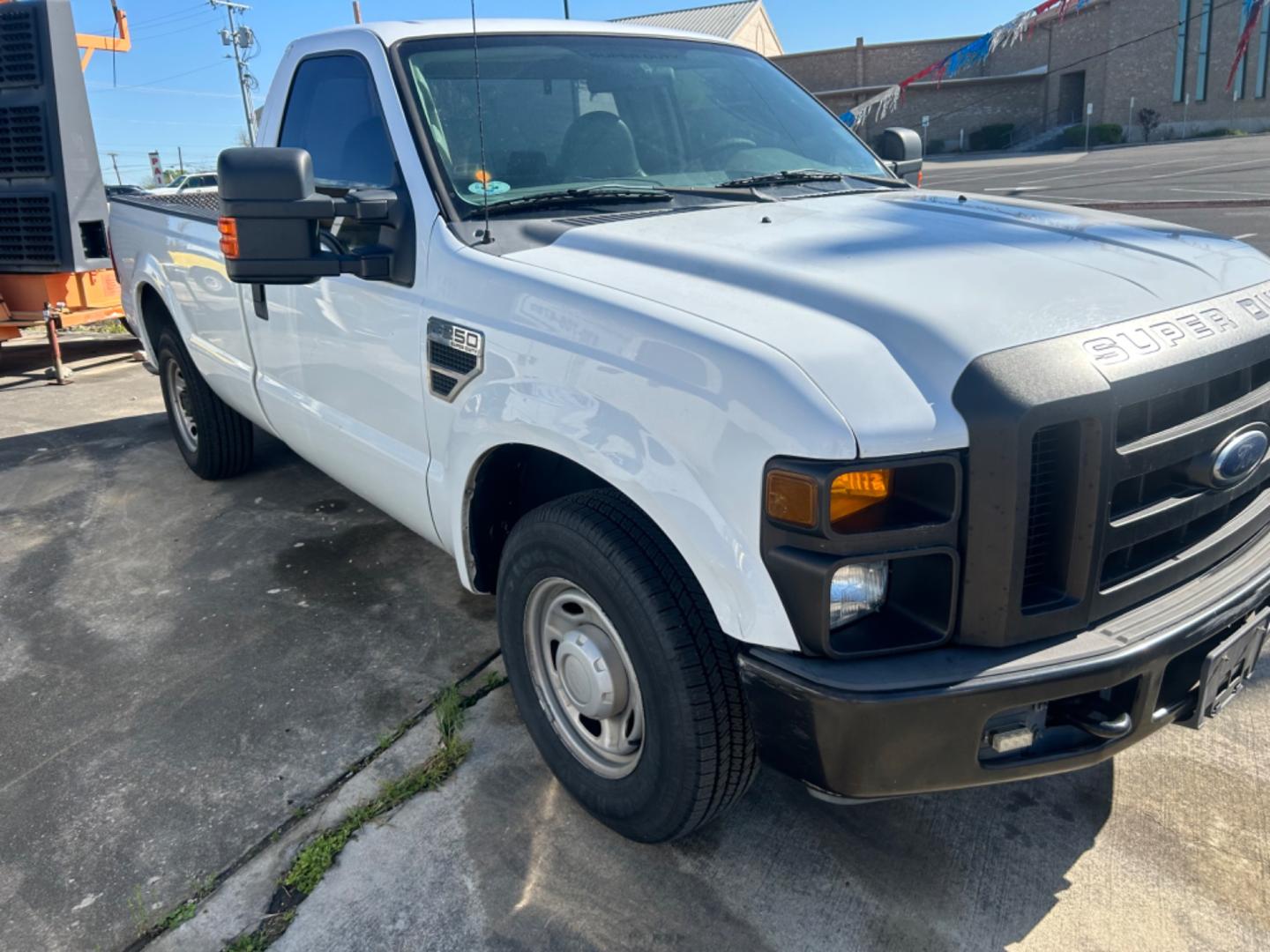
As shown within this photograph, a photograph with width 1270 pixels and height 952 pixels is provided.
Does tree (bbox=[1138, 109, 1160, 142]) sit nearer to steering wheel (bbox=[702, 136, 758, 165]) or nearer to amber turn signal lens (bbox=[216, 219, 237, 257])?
steering wheel (bbox=[702, 136, 758, 165])

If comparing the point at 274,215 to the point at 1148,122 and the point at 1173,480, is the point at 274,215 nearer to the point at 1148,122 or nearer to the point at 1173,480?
the point at 1173,480

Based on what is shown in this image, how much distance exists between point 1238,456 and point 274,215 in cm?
233

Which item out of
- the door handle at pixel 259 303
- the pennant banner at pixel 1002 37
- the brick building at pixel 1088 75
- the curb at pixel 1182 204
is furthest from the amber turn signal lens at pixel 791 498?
the brick building at pixel 1088 75

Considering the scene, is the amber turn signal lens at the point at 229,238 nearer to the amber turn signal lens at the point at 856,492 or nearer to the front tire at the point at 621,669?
the front tire at the point at 621,669

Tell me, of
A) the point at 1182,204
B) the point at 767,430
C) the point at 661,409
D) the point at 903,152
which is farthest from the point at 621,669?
the point at 1182,204

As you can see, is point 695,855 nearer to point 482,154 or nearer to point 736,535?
point 736,535

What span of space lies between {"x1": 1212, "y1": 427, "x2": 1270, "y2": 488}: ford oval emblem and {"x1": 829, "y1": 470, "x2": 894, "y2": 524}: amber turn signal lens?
78 centimetres

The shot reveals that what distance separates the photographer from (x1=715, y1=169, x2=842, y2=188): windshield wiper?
10.5 feet

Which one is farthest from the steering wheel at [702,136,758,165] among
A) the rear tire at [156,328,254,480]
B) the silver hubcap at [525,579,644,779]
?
the rear tire at [156,328,254,480]

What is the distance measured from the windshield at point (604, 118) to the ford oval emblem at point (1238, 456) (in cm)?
171

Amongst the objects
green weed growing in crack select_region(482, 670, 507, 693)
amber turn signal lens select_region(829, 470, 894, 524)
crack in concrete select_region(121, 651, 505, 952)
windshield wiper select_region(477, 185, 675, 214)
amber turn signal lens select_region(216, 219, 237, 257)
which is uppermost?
windshield wiper select_region(477, 185, 675, 214)

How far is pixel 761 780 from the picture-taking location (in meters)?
Result: 2.81

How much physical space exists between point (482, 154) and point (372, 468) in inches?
Answer: 44.1

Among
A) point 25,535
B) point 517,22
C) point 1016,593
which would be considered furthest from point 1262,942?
point 25,535
